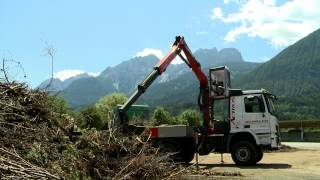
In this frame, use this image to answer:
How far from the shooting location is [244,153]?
20359 mm

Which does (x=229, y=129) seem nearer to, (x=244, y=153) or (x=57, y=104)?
(x=244, y=153)

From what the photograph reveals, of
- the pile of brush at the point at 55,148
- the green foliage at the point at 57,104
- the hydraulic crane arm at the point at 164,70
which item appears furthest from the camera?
the hydraulic crane arm at the point at 164,70

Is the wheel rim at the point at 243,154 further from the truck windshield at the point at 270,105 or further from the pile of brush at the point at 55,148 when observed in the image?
the pile of brush at the point at 55,148

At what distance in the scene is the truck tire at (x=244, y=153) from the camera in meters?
20.3

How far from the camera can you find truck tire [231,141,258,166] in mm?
20266

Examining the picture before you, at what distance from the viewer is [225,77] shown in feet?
70.9

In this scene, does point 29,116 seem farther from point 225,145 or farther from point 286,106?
point 286,106

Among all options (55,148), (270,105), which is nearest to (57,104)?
(55,148)

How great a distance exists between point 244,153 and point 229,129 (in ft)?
3.73

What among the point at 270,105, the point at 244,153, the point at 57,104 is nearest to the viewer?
the point at 57,104

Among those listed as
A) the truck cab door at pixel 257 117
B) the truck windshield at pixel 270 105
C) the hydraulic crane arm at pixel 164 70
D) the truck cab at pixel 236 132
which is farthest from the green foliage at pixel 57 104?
the truck windshield at pixel 270 105

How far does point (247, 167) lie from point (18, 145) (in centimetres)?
1214

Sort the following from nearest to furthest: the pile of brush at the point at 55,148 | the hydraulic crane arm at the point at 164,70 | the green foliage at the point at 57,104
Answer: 1. the pile of brush at the point at 55,148
2. the green foliage at the point at 57,104
3. the hydraulic crane arm at the point at 164,70

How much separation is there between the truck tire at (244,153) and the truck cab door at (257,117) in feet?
1.56
